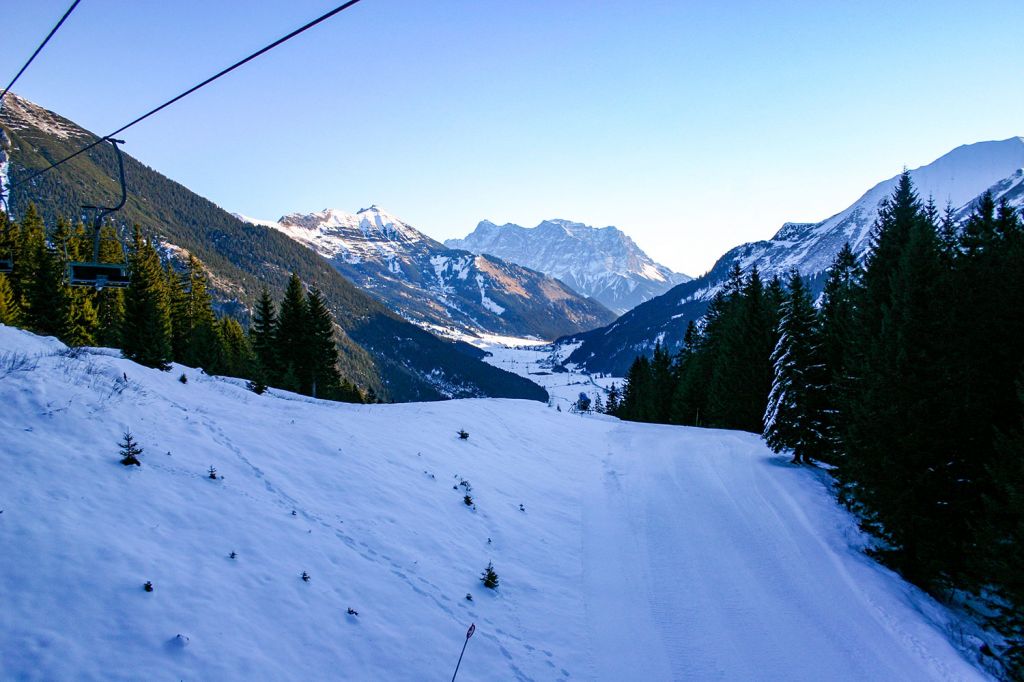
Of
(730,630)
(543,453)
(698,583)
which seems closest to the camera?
(730,630)

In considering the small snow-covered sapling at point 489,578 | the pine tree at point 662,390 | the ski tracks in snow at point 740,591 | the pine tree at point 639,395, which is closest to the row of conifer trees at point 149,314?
the small snow-covered sapling at point 489,578

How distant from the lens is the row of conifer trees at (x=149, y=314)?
37.9 m

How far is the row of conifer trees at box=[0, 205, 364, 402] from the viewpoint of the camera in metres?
37.9

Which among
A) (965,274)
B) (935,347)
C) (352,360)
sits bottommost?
(352,360)

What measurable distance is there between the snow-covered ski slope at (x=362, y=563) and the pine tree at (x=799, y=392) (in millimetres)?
4813

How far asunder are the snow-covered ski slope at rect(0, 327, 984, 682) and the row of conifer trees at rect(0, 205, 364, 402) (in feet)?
82.1

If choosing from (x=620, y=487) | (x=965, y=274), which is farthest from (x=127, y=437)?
(x=965, y=274)

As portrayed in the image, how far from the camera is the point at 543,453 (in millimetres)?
23109

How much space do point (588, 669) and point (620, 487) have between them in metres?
11.0

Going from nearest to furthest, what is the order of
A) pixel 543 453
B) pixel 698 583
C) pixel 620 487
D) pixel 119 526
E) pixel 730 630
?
pixel 119 526, pixel 730 630, pixel 698 583, pixel 620 487, pixel 543 453

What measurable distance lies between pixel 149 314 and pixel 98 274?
27866mm

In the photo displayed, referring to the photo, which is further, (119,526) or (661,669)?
(661,669)

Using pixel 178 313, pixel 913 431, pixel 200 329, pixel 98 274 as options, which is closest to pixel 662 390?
pixel 913 431

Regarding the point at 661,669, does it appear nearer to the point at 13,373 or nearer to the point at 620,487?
the point at 620,487
